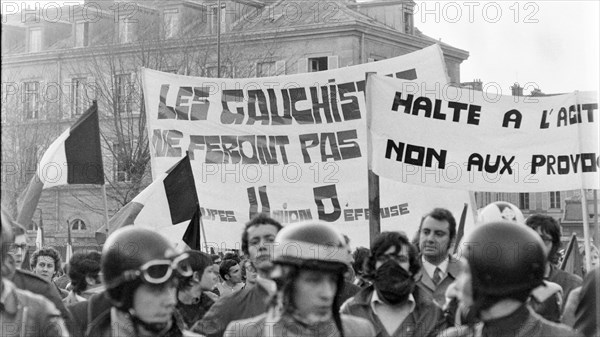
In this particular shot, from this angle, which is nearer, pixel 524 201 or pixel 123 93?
pixel 123 93

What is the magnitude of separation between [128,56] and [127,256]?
123 ft

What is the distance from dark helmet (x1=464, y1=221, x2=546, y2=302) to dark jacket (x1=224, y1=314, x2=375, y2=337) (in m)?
0.67

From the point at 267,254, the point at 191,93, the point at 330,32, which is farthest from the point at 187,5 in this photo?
the point at 267,254

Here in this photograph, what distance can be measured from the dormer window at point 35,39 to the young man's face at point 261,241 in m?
46.0

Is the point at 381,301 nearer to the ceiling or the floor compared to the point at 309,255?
nearer to the floor

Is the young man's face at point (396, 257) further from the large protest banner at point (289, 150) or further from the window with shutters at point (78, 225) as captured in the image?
the window with shutters at point (78, 225)

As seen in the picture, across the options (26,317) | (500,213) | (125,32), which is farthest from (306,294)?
(125,32)

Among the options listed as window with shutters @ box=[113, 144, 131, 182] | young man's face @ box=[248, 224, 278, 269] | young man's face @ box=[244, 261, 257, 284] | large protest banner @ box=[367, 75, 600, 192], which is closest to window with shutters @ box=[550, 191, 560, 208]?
window with shutters @ box=[113, 144, 131, 182]

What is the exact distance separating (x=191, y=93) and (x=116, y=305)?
29.2 feet

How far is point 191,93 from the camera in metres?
14.5

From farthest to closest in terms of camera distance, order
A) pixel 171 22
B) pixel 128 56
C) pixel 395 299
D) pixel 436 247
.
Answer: pixel 171 22 → pixel 128 56 → pixel 436 247 → pixel 395 299

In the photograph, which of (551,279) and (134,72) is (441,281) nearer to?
(551,279)

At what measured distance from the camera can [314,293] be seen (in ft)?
19.0

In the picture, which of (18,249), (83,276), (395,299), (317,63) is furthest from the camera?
(317,63)
